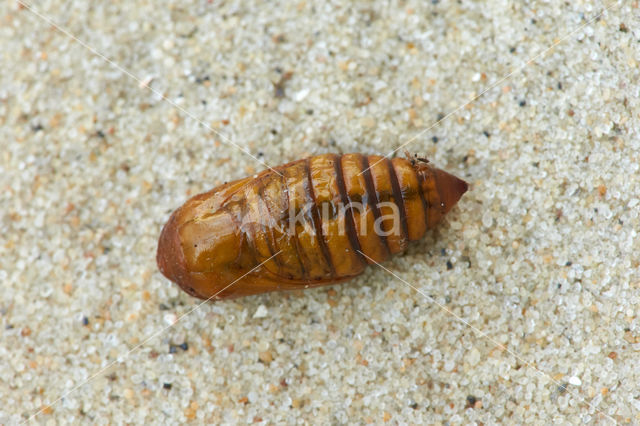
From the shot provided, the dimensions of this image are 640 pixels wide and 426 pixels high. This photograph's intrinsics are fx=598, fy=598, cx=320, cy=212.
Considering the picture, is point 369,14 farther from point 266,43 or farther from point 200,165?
point 200,165

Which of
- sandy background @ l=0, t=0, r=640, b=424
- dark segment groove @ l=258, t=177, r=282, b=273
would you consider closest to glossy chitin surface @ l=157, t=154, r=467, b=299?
dark segment groove @ l=258, t=177, r=282, b=273

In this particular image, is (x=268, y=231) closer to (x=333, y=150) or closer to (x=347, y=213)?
(x=347, y=213)

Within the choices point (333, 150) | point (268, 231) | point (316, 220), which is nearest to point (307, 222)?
point (316, 220)

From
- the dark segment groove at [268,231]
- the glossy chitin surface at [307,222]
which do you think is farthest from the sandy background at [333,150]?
the dark segment groove at [268,231]

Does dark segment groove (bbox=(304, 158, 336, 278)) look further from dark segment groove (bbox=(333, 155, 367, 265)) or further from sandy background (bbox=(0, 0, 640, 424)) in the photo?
sandy background (bbox=(0, 0, 640, 424))

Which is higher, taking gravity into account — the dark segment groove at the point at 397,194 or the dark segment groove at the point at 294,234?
the dark segment groove at the point at 397,194

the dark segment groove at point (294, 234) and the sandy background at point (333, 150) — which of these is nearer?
the dark segment groove at point (294, 234)

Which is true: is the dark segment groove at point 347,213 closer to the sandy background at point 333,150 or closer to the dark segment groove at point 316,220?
the dark segment groove at point 316,220
